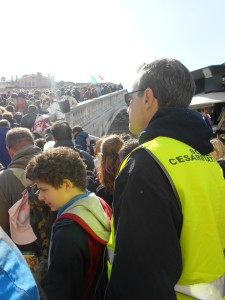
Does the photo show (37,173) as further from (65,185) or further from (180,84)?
(180,84)

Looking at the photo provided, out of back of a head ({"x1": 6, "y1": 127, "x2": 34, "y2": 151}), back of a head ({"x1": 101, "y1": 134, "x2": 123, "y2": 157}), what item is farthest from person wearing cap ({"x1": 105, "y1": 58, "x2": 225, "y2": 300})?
back of a head ({"x1": 6, "y1": 127, "x2": 34, "y2": 151})

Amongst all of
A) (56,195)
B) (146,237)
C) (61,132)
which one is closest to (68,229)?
(56,195)

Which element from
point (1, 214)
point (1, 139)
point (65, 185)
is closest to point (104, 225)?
point (65, 185)

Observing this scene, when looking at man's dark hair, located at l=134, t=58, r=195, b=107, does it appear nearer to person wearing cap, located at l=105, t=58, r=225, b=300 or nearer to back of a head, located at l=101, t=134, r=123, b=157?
person wearing cap, located at l=105, t=58, r=225, b=300

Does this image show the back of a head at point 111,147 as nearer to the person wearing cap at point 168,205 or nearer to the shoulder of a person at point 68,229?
the shoulder of a person at point 68,229

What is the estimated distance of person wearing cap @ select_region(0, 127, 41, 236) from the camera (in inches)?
122

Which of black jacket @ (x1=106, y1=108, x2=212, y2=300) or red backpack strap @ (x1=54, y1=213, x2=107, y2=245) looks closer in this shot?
black jacket @ (x1=106, y1=108, x2=212, y2=300)

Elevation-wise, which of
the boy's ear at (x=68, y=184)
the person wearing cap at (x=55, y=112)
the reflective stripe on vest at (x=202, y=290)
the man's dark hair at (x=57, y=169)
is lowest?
the person wearing cap at (x=55, y=112)

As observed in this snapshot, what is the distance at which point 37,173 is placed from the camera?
232cm

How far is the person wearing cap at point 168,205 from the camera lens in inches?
55.3

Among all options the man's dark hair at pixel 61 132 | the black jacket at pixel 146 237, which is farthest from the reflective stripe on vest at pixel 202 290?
the man's dark hair at pixel 61 132

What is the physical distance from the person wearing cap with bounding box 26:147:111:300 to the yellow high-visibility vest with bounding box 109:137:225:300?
1.96 ft

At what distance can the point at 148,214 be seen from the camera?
55.8 inches

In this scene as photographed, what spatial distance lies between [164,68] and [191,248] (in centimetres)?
83
